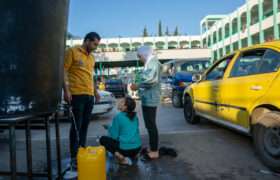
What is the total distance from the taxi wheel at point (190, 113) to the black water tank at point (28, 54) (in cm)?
424

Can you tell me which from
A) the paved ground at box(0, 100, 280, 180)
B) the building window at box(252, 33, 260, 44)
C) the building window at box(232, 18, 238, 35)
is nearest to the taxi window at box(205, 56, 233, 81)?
the paved ground at box(0, 100, 280, 180)

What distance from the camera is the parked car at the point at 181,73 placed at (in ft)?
28.8

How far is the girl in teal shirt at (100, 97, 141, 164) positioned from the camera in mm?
3357

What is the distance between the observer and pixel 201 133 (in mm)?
5160

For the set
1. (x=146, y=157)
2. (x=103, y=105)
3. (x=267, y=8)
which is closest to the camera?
(x=146, y=157)

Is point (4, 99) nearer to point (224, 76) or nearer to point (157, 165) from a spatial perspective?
point (157, 165)

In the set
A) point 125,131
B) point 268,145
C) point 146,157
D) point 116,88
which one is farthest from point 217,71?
point 116,88

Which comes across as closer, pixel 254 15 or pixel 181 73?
pixel 181 73

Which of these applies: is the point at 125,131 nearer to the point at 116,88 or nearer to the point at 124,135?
the point at 124,135

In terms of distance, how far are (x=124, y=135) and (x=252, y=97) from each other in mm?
1814

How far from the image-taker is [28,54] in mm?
1986

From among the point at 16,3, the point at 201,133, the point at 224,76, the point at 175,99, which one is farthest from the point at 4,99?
the point at 175,99

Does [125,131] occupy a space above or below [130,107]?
below

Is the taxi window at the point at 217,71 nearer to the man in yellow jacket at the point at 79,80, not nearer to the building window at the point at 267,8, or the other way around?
the man in yellow jacket at the point at 79,80
